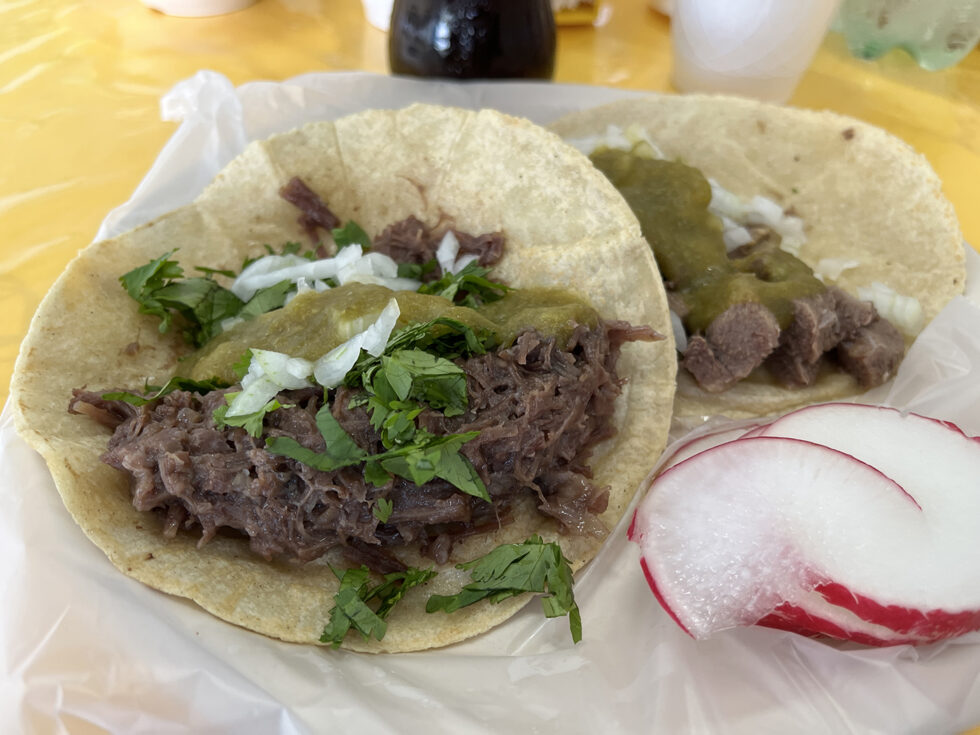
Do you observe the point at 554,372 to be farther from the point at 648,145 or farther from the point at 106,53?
the point at 106,53

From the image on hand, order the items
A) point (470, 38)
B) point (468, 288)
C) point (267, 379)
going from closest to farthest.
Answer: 1. point (267, 379)
2. point (468, 288)
3. point (470, 38)

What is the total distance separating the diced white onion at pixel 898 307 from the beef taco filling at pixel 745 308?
0.10 m

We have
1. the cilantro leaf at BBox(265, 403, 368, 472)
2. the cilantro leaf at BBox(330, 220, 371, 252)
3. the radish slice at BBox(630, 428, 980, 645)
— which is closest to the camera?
the radish slice at BBox(630, 428, 980, 645)

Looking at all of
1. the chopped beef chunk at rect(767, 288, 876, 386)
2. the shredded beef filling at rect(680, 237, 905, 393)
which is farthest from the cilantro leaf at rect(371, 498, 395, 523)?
the chopped beef chunk at rect(767, 288, 876, 386)

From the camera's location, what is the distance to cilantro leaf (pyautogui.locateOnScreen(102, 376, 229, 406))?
6.80ft

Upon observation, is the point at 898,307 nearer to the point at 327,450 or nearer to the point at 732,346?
the point at 732,346

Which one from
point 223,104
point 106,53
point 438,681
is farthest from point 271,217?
point 106,53

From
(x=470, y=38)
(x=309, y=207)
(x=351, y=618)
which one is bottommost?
(x=351, y=618)

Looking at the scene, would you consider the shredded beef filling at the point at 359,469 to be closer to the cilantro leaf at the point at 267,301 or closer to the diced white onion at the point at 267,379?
the diced white onion at the point at 267,379

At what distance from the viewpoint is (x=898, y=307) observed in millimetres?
2785

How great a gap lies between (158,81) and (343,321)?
2945mm

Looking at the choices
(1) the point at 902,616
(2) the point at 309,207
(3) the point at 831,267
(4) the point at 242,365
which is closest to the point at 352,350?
(4) the point at 242,365

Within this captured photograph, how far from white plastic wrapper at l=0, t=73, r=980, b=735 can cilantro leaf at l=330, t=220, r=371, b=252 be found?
1180mm

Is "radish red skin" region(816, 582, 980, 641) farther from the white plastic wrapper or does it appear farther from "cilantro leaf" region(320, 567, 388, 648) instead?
"cilantro leaf" region(320, 567, 388, 648)
